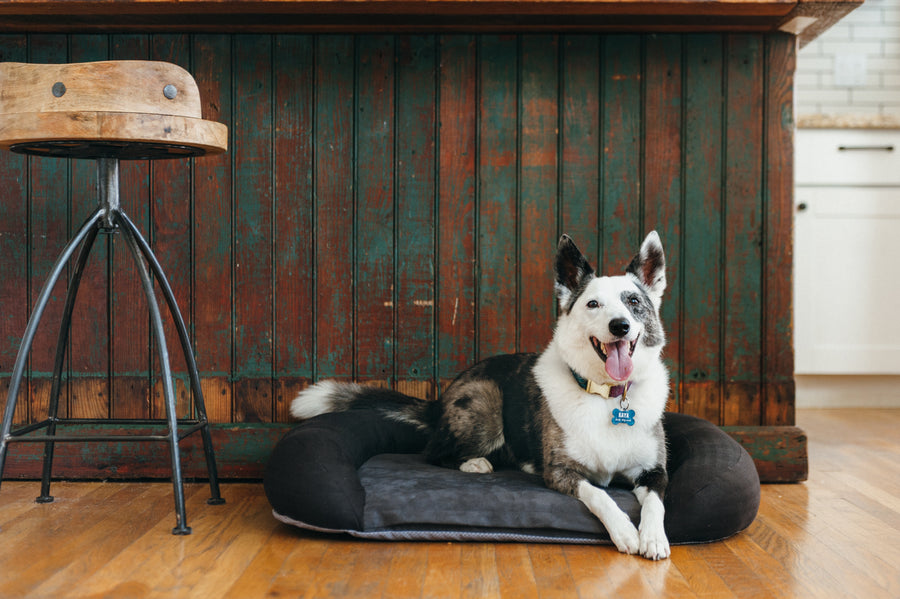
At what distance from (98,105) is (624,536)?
176 centimetres

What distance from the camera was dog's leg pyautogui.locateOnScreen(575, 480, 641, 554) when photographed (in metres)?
1.98

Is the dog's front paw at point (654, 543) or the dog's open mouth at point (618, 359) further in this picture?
the dog's open mouth at point (618, 359)

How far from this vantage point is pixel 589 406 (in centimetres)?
226

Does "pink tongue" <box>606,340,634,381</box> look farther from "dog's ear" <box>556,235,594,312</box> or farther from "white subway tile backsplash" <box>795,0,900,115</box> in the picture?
"white subway tile backsplash" <box>795,0,900,115</box>

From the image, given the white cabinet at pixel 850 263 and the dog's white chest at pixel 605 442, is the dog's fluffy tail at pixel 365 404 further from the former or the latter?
the white cabinet at pixel 850 263

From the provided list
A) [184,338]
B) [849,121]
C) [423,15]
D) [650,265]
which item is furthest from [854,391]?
[184,338]

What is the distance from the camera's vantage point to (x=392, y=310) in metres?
2.85

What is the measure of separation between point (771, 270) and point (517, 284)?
3.06 ft

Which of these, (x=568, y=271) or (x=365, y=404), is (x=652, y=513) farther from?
(x=365, y=404)

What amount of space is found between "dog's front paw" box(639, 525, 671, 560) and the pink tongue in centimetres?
43

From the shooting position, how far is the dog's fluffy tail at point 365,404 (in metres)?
2.65

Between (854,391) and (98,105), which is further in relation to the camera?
(854,391)

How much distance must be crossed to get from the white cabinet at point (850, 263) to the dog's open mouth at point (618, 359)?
8.46ft

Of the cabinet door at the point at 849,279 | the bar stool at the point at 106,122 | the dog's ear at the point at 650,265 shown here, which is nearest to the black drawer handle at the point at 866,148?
the cabinet door at the point at 849,279
